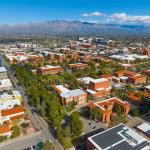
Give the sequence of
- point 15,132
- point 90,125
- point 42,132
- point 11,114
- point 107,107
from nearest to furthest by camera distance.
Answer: point 15,132
point 42,132
point 90,125
point 11,114
point 107,107

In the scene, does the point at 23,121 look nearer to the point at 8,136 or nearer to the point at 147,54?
the point at 8,136

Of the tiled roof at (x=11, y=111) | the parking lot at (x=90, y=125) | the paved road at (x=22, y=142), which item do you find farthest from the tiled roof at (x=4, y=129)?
the parking lot at (x=90, y=125)

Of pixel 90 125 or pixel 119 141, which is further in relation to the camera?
pixel 90 125

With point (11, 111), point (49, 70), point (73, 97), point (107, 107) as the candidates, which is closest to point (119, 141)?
point (107, 107)

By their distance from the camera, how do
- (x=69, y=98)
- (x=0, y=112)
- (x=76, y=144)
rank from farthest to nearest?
(x=69, y=98), (x=0, y=112), (x=76, y=144)

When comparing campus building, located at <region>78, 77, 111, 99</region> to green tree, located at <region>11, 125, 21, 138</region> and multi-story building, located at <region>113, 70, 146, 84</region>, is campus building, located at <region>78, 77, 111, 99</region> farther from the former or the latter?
green tree, located at <region>11, 125, 21, 138</region>

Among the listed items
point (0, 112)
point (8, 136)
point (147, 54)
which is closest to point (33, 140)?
point (8, 136)

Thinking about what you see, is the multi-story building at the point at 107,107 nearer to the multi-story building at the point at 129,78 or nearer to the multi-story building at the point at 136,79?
the multi-story building at the point at 136,79

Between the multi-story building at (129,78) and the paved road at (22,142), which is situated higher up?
the multi-story building at (129,78)

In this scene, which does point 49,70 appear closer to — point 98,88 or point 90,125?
point 98,88
